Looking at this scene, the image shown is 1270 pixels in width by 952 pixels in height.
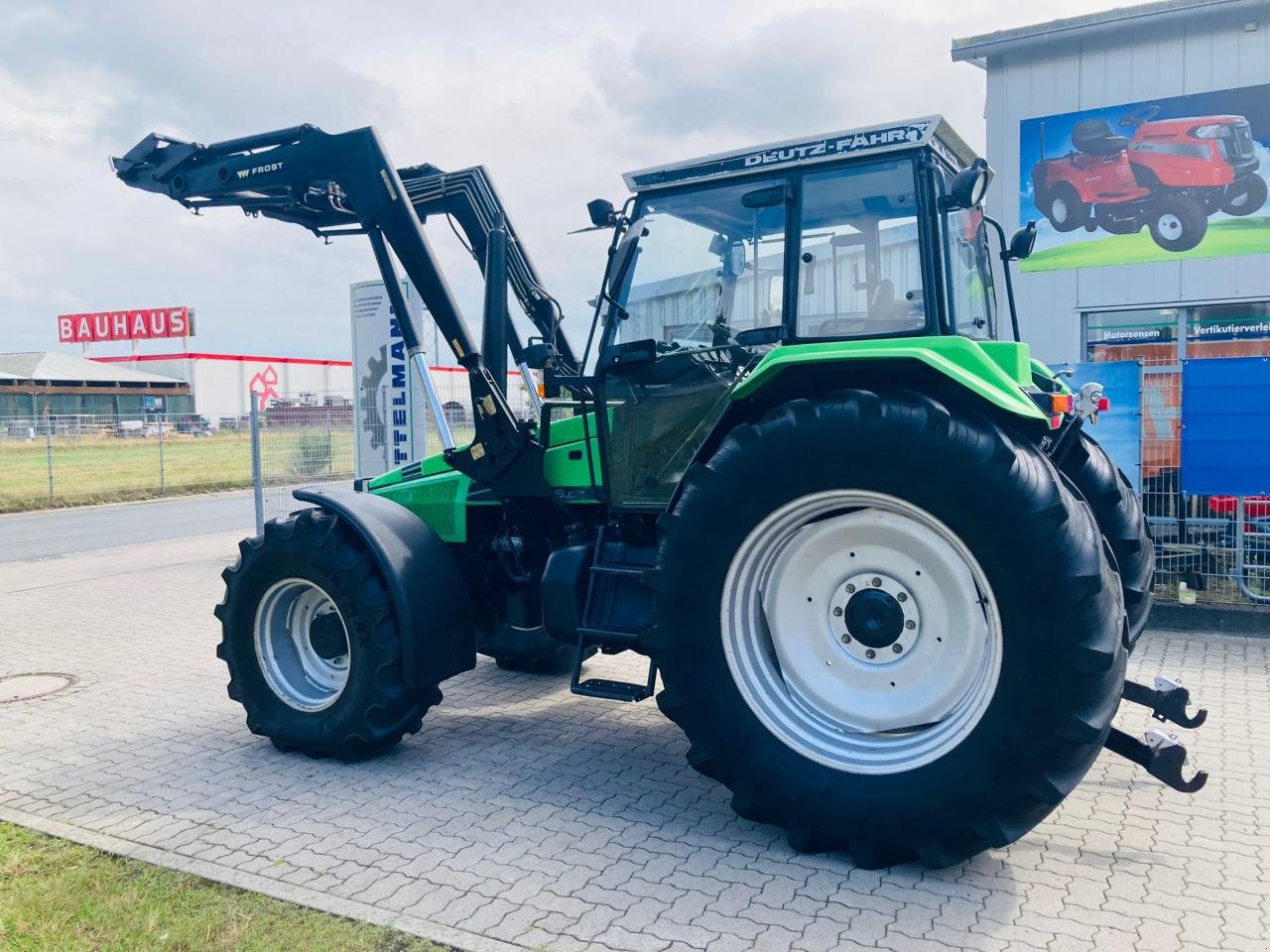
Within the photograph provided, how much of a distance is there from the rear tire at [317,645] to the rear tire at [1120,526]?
328 centimetres

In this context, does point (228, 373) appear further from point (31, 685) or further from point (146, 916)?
point (146, 916)

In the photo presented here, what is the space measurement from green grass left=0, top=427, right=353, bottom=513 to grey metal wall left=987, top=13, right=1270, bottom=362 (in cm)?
1209

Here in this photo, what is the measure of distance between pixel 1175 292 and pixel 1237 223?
0.86 meters

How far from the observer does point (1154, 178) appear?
422 inches

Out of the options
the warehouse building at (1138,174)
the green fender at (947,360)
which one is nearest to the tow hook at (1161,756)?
the green fender at (947,360)

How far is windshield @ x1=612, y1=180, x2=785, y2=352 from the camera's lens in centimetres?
429

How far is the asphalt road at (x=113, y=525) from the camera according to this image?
13.8m

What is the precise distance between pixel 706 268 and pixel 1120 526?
232cm

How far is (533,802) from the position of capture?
13.9 ft

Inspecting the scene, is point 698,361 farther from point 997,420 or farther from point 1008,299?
point 1008,299

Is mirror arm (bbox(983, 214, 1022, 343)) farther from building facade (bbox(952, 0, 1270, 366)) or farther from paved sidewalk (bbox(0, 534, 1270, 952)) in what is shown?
building facade (bbox(952, 0, 1270, 366))

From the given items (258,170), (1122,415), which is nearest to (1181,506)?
(1122,415)

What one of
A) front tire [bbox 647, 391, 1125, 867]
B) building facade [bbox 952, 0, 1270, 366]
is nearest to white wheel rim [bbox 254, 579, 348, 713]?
front tire [bbox 647, 391, 1125, 867]

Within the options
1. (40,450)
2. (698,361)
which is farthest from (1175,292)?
(40,450)
